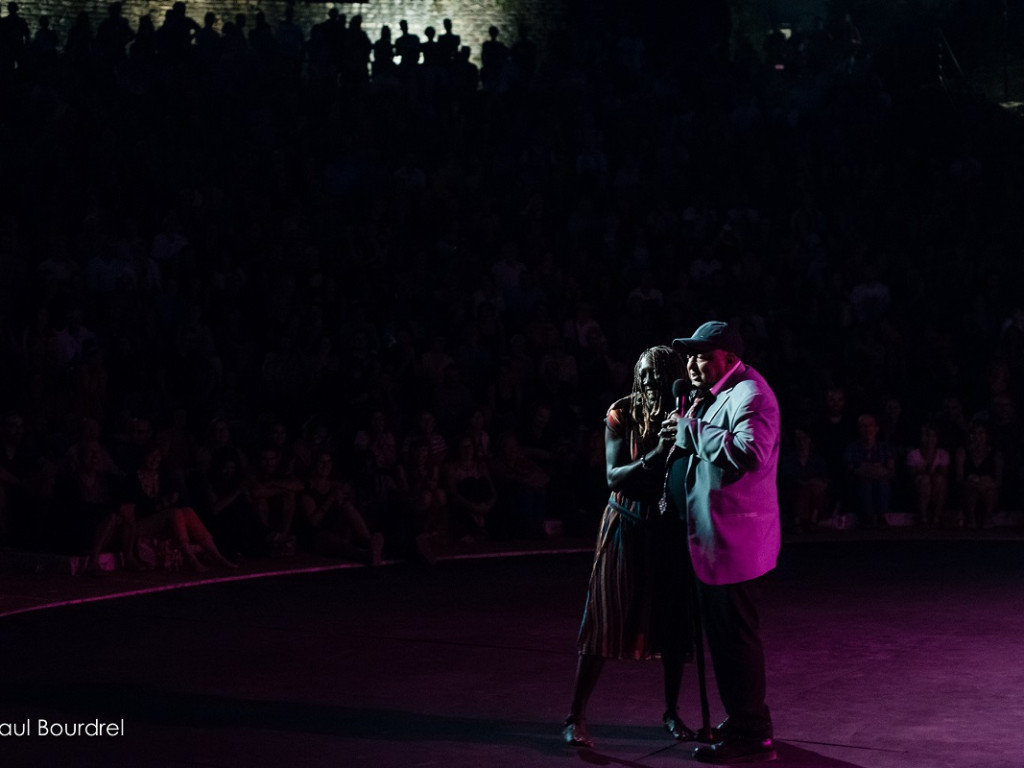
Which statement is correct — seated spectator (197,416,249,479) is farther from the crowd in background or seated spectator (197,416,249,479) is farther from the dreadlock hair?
the dreadlock hair

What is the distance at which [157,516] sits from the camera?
38.5 ft

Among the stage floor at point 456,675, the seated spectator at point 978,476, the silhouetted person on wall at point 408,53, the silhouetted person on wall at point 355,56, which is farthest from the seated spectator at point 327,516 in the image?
the silhouetted person on wall at point 408,53

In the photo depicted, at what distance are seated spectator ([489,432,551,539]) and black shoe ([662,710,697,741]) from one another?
6954 mm

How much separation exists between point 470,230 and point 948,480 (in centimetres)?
613

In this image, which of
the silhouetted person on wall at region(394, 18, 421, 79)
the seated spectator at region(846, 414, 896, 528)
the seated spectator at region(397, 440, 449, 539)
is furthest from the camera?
the silhouetted person on wall at region(394, 18, 421, 79)

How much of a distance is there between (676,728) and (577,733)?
0.44m

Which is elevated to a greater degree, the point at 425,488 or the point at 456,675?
the point at 425,488

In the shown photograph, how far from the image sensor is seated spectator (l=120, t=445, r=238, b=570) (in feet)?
38.1

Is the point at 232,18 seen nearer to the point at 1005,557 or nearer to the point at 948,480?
the point at 948,480

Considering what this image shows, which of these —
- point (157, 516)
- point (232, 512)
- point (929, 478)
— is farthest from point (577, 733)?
point (929, 478)

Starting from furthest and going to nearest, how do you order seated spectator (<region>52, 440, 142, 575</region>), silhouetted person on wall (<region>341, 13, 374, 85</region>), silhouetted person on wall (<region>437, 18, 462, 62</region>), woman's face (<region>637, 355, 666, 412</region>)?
silhouetted person on wall (<region>437, 18, 462, 62</region>) < silhouetted person on wall (<region>341, 13, 374, 85</region>) < seated spectator (<region>52, 440, 142, 575</region>) < woman's face (<region>637, 355, 666, 412</region>)

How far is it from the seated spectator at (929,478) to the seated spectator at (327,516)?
205 inches

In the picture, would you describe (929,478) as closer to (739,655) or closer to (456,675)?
(456,675)

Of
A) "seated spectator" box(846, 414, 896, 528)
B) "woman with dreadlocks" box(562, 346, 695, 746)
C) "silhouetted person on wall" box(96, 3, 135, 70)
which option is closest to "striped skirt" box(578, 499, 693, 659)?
"woman with dreadlocks" box(562, 346, 695, 746)
